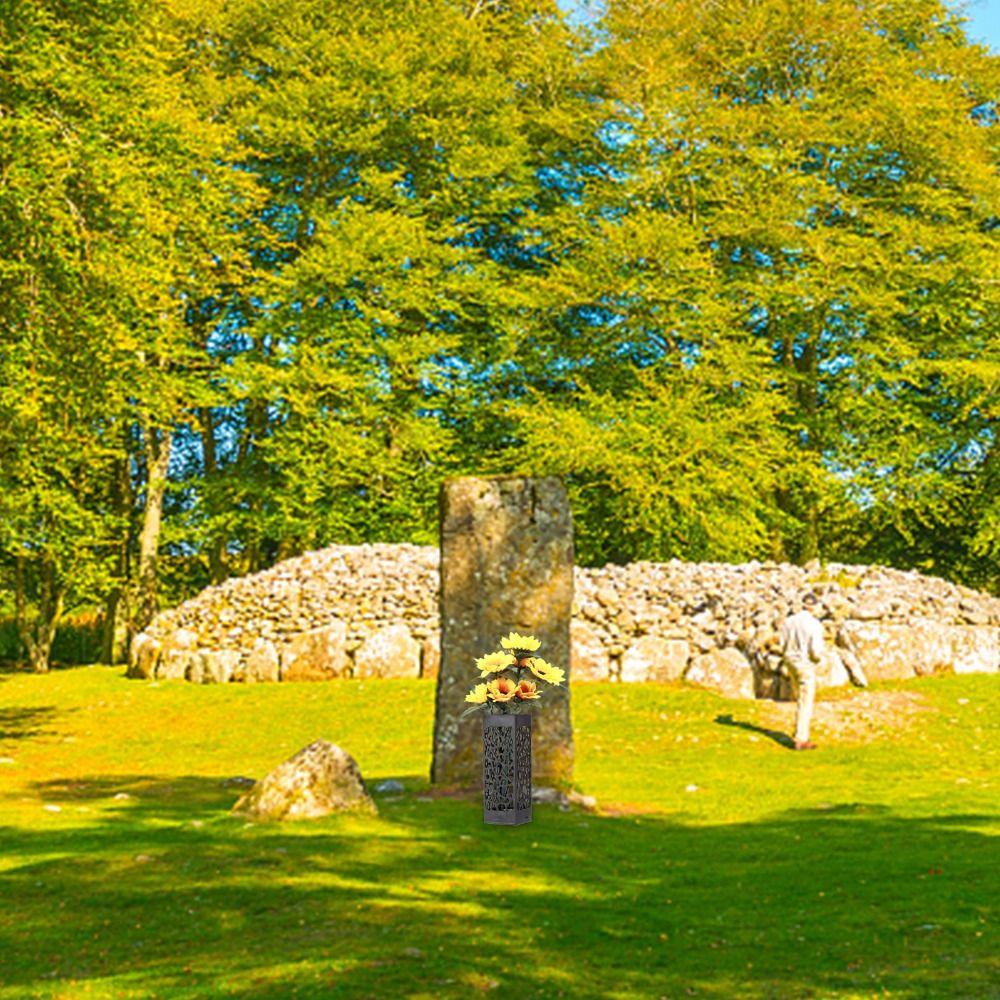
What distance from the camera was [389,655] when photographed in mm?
28891

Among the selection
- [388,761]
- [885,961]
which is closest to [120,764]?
[388,761]

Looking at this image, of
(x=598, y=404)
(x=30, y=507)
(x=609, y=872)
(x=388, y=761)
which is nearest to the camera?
(x=609, y=872)

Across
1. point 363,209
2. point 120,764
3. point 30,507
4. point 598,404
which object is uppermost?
point 363,209

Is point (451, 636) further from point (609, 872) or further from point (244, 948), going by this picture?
point (244, 948)

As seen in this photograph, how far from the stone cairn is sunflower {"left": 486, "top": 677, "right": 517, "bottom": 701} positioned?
40.0 ft

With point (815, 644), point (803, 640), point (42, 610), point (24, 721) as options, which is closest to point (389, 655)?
point (24, 721)

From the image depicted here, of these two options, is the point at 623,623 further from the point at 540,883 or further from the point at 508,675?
the point at 540,883

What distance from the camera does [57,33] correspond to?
23781mm

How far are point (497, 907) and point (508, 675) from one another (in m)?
5.52

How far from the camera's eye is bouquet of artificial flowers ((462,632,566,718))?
1363 cm

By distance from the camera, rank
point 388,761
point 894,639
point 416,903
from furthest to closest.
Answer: point 894,639, point 388,761, point 416,903

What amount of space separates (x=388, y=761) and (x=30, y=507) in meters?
16.1

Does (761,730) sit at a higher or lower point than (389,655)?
lower

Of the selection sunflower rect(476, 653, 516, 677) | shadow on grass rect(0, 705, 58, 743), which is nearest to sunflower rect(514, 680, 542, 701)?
sunflower rect(476, 653, 516, 677)
